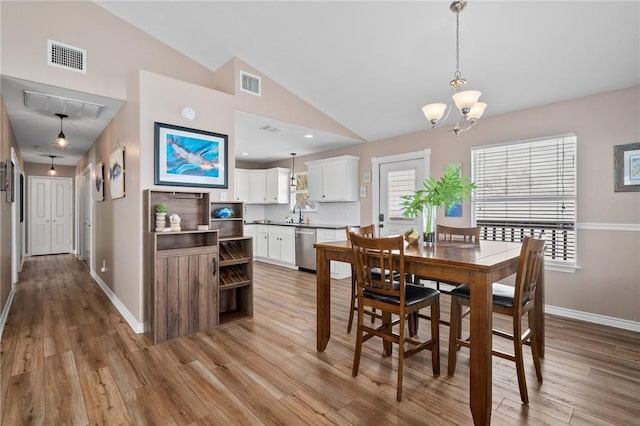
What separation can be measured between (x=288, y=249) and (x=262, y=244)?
90cm

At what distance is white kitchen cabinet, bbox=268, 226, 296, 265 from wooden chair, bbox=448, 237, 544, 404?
4035mm

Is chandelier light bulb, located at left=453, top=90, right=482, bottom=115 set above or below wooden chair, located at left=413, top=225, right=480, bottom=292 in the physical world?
above

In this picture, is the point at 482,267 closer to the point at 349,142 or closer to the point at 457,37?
the point at 457,37

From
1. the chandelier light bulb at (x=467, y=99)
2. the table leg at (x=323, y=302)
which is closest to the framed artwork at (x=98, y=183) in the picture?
the table leg at (x=323, y=302)

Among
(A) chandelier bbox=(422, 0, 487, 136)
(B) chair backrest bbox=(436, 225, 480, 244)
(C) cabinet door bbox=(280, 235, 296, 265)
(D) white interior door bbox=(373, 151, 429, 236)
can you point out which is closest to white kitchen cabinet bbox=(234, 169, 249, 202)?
(C) cabinet door bbox=(280, 235, 296, 265)

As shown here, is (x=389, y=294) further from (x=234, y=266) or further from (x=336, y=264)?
(x=336, y=264)

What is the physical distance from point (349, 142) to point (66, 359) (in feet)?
15.2

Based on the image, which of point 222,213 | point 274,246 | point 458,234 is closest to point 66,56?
point 222,213

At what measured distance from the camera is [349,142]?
18.1 feet

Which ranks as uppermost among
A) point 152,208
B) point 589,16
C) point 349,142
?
point 589,16

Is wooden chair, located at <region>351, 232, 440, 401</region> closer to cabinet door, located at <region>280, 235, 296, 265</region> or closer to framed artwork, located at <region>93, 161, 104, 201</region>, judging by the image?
cabinet door, located at <region>280, 235, 296, 265</region>

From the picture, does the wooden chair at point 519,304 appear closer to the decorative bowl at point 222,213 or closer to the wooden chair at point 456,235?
the wooden chair at point 456,235

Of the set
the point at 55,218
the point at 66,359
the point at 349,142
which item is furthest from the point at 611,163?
the point at 55,218

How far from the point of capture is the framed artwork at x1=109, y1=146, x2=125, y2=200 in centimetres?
352
